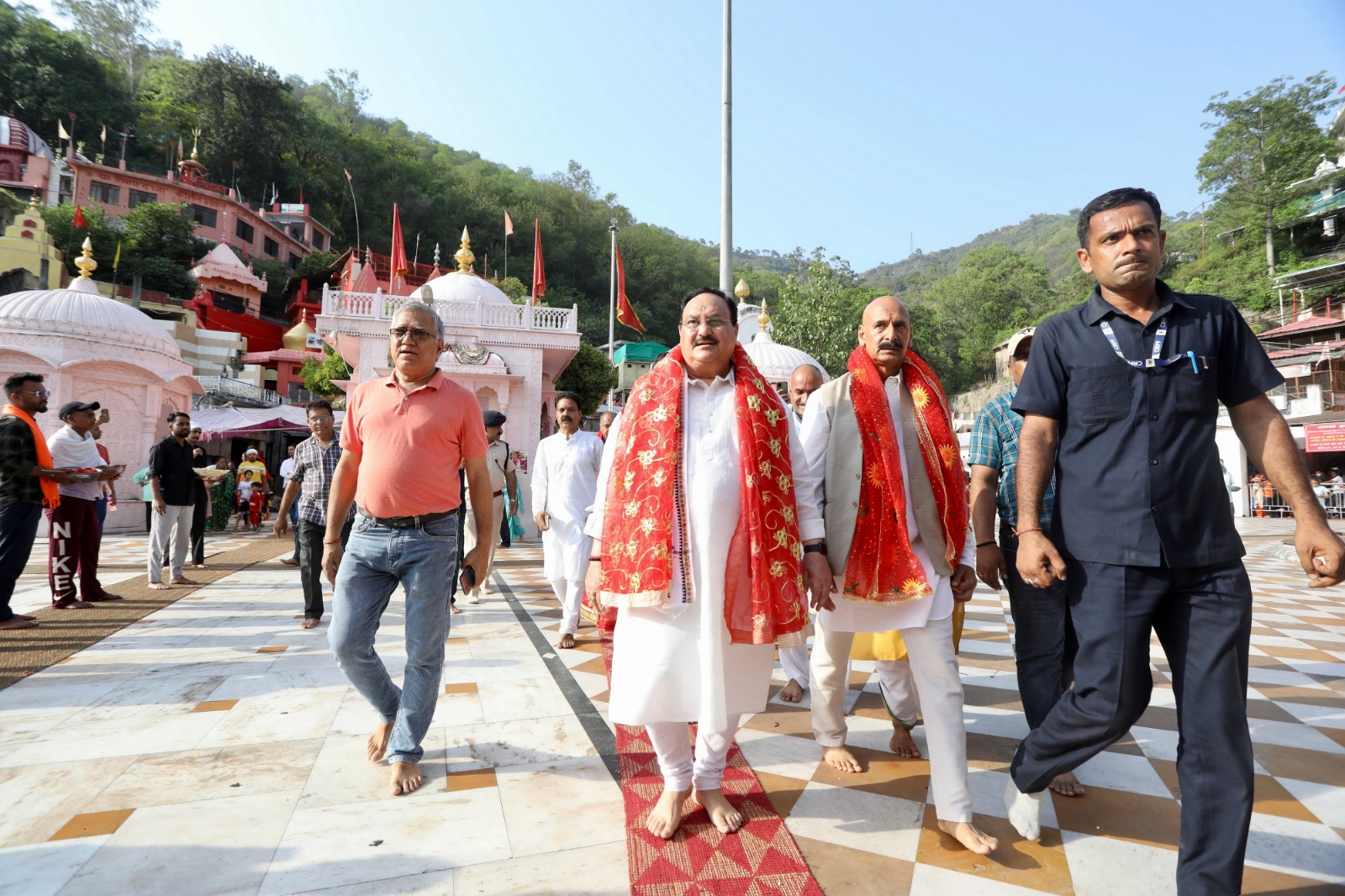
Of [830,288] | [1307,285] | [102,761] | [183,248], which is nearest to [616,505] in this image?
[102,761]

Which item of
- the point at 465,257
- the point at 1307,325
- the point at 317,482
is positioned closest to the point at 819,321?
the point at 465,257

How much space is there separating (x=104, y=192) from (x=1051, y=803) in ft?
143

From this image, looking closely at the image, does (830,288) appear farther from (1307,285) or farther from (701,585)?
(701,585)

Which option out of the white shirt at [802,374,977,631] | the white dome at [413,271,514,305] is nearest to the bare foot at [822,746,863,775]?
the white shirt at [802,374,977,631]

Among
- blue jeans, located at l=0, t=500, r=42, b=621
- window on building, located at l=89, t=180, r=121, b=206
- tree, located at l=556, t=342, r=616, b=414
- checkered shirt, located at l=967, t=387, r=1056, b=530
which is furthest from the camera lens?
window on building, located at l=89, t=180, r=121, b=206

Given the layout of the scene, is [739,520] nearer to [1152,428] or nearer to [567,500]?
[1152,428]

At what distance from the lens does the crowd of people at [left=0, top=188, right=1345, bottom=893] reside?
1661 millimetres

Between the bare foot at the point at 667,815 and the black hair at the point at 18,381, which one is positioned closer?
the bare foot at the point at 667,815

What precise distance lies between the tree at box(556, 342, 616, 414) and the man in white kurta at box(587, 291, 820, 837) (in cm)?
2340

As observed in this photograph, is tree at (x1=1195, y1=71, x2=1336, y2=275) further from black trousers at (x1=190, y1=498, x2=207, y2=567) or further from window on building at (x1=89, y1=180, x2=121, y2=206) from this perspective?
window on building at (x1=89, y1=180, x2=121, y2=206)

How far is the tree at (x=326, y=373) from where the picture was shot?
25.2 m

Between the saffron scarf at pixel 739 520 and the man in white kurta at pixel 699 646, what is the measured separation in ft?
0.10

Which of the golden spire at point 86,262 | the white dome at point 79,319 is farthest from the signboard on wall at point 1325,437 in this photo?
the golden spire at point 86,262

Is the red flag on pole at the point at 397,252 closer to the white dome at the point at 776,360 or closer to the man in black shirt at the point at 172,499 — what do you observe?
the white dome at the point at 776,360
